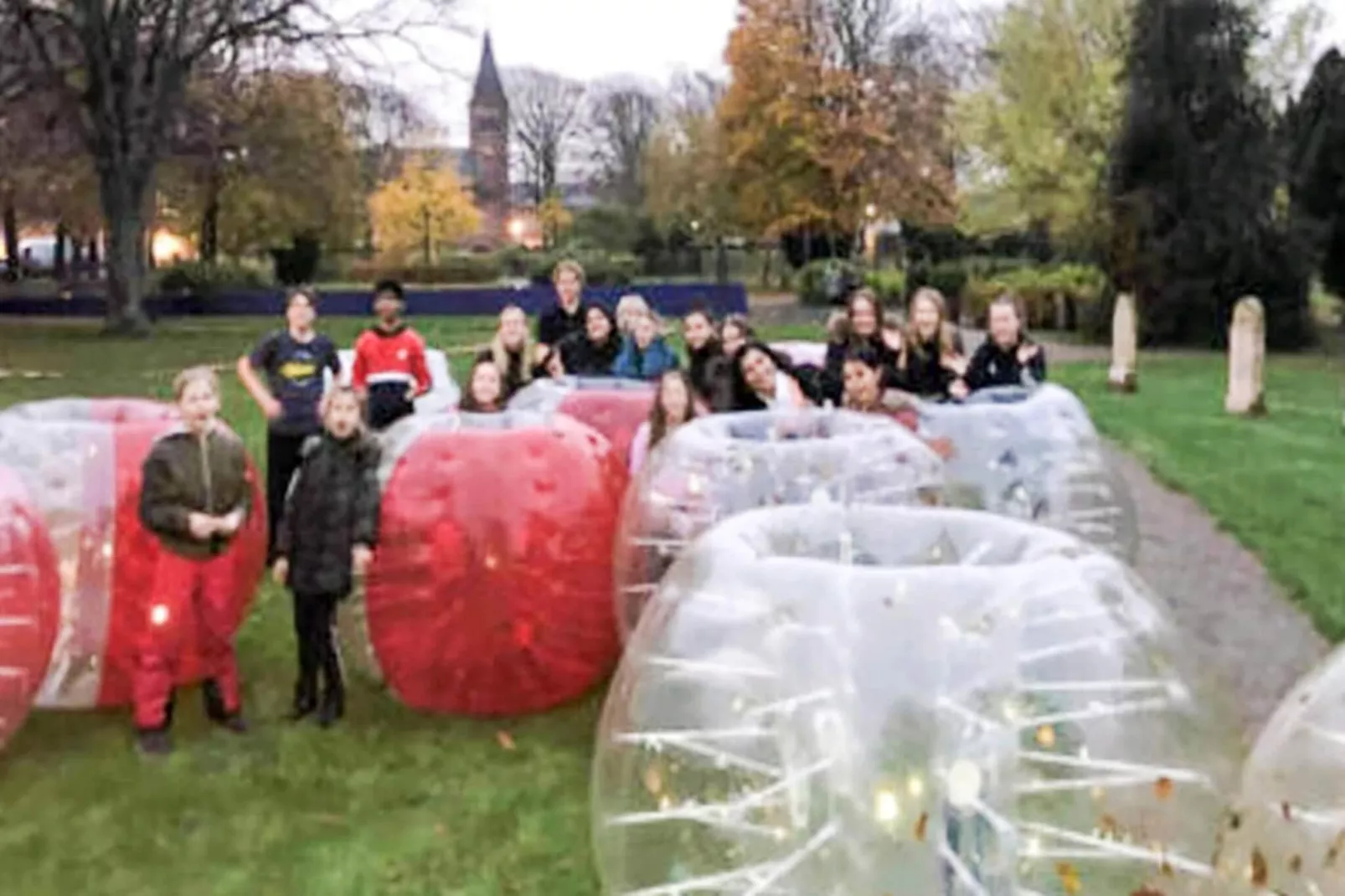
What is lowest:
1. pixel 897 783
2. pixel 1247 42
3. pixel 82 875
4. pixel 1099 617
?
pixel 82 875

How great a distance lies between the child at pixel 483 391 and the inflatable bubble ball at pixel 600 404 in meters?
0.36

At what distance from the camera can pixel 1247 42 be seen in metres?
29.4

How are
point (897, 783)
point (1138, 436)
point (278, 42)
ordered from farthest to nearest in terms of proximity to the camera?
point (278, 42) → point (1138, 436) → point (897, 783)

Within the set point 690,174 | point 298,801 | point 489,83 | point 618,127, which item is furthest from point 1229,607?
point 489,83

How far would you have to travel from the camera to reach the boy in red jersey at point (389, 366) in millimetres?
9148

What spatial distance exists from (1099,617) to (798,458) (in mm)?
2499

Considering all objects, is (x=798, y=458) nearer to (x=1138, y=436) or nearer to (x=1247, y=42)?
(x=1138, y=436)

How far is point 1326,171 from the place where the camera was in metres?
31.5

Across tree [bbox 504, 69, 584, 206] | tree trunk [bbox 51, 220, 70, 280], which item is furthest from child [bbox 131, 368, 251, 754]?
tree [bbox 504, 69, 584, 206]

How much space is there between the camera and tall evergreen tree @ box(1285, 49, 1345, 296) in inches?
1222

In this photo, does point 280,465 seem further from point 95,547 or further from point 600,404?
point 95,547

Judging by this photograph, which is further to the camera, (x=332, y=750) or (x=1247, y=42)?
(x=1247, y=42)

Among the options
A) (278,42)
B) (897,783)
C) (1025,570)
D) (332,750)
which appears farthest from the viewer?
(278,42)

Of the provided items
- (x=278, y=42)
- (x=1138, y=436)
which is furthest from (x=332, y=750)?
(x=278, y=42)
